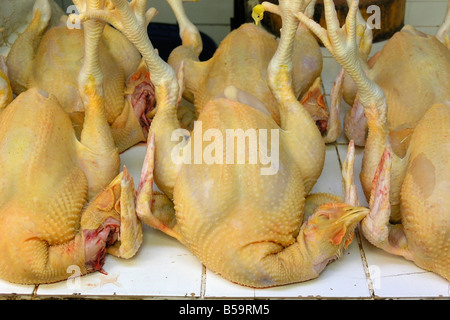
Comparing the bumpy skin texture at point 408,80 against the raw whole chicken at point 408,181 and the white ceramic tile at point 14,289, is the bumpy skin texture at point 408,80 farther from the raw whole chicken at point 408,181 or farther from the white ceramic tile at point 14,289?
the white ceramic tile at point 14,289

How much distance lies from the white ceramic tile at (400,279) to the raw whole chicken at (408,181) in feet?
0.10

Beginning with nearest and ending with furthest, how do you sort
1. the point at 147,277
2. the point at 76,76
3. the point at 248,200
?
the point at 248,200 → the point at 147,277 → the point at 76,76

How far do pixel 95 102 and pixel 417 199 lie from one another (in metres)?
1.09

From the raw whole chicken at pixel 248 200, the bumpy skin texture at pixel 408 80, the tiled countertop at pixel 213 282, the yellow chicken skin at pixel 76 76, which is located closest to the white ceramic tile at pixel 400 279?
the tiled countertop at pixel 213 282

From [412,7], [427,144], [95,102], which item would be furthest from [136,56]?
[412,7]

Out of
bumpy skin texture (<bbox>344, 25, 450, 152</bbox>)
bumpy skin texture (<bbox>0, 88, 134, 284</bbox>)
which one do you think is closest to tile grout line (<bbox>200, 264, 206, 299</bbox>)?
bumpy skin texture (<bbox>0, 88, 134, 284</bbox>)

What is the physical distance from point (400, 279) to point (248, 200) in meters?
0.53

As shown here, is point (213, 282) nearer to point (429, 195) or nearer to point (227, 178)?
point (227, 178)

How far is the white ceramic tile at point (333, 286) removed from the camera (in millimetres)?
1891

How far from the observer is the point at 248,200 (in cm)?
185

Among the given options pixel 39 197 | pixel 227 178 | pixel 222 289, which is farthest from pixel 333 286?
pixel 39 197

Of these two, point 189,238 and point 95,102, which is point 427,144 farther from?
point 95,102

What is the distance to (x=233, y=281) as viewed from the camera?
191 centimetres

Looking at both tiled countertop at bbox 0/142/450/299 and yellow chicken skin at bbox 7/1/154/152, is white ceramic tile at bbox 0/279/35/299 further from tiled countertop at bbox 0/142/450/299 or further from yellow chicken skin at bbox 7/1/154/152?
yellow chicken skin at bbox 7/1/154/152
